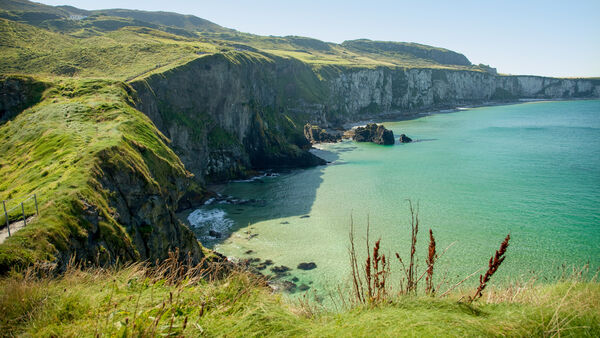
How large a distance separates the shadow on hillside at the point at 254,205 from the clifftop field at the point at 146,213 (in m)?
4.10

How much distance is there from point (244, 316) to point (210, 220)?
3438cm

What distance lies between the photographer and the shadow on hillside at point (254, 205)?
118 feet

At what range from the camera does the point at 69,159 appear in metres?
17.8

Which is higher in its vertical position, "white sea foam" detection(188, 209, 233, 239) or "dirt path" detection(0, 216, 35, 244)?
"dirt path" detection(0, 216, 35, 244)

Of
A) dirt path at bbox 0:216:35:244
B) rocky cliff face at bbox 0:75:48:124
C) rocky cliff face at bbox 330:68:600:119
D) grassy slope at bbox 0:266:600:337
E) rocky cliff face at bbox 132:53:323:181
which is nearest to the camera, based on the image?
grassy slope at bbox 0:266:600:337

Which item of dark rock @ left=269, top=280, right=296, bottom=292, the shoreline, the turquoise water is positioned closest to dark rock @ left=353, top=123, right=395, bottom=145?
the turquoise water

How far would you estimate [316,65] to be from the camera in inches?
5408

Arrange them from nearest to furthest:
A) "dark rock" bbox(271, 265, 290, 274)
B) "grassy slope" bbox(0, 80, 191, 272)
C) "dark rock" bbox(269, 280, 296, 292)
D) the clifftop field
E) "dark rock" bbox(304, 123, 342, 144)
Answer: the clifftop field
"grassy slope" bbox(0, 80, 191, 272)
"dark rock" bbox(269, 280, 296, 292)
"dark rock" bbox(271, 265, 290, 274)
"dark rock" bbox(304, 123, 342, 144)

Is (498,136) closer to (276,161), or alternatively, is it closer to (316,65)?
(276,161)

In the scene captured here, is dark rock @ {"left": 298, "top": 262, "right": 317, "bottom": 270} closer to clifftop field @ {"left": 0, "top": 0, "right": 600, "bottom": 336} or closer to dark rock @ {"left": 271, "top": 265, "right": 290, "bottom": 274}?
dark rock @ {"left": 271, "top": 265, "right": 290, "bottom": 274}

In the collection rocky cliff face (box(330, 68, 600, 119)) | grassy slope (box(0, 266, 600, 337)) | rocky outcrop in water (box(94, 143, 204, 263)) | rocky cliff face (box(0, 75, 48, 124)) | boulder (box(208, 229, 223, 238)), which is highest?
rocky cliff face (box(330, 68, 600, 119))

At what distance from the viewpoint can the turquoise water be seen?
1086 inches

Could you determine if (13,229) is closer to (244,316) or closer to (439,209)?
(244,316)

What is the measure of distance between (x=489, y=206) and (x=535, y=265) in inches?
576
